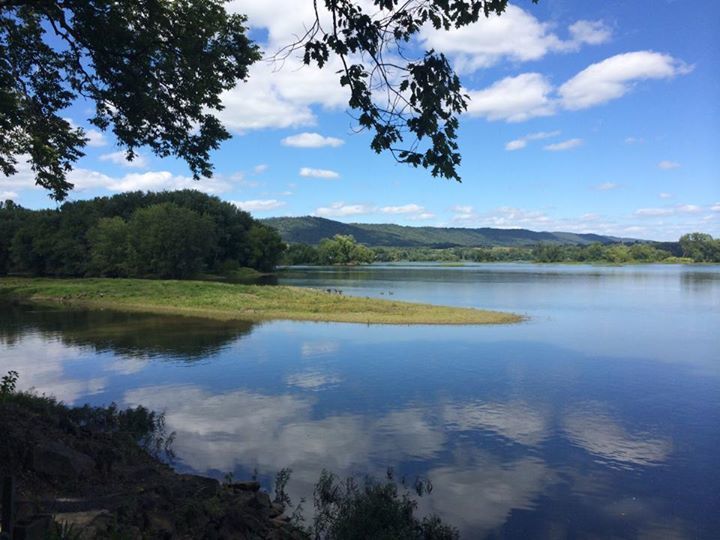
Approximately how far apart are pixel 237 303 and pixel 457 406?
144ft

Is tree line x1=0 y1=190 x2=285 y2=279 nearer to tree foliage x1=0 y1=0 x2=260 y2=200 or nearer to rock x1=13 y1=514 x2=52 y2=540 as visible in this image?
tree foliage x1=0 y1=0 x2=260 y2=200

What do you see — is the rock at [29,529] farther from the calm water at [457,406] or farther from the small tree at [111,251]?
the small tree at [111,251]

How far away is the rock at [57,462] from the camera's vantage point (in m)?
10.2

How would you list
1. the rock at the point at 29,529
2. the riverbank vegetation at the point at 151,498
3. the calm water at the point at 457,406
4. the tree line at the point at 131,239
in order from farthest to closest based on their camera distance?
the tree line at the point at 131,239 < the calm water at the point at 457,406 < the riverbank vegetation at the point at 151,498 < the rock at the point at 29,529

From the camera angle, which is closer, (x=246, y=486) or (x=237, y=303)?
(x=246, y=486)

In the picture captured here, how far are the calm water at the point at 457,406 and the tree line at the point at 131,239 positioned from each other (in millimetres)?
63363

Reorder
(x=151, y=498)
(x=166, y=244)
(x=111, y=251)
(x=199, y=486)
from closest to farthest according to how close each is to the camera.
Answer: (x=151, y=498), (x=199, y=486), (x=166, y=244), (x=111, y=251)

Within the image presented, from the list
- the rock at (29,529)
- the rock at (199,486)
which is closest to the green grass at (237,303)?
the rock at (199,486)

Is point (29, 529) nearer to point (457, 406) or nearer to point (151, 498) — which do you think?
point (151, 498)

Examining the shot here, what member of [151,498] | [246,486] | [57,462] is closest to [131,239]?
[246,486]

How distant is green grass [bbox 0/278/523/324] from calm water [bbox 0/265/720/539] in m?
6.83

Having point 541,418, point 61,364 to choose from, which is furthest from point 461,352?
point 61,364

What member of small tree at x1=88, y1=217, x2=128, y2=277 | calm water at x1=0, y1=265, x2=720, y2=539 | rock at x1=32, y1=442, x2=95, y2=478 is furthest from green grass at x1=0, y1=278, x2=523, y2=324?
rock at x1=32, y1=442, x2=95, y2=478

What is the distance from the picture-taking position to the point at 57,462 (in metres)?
10.5
